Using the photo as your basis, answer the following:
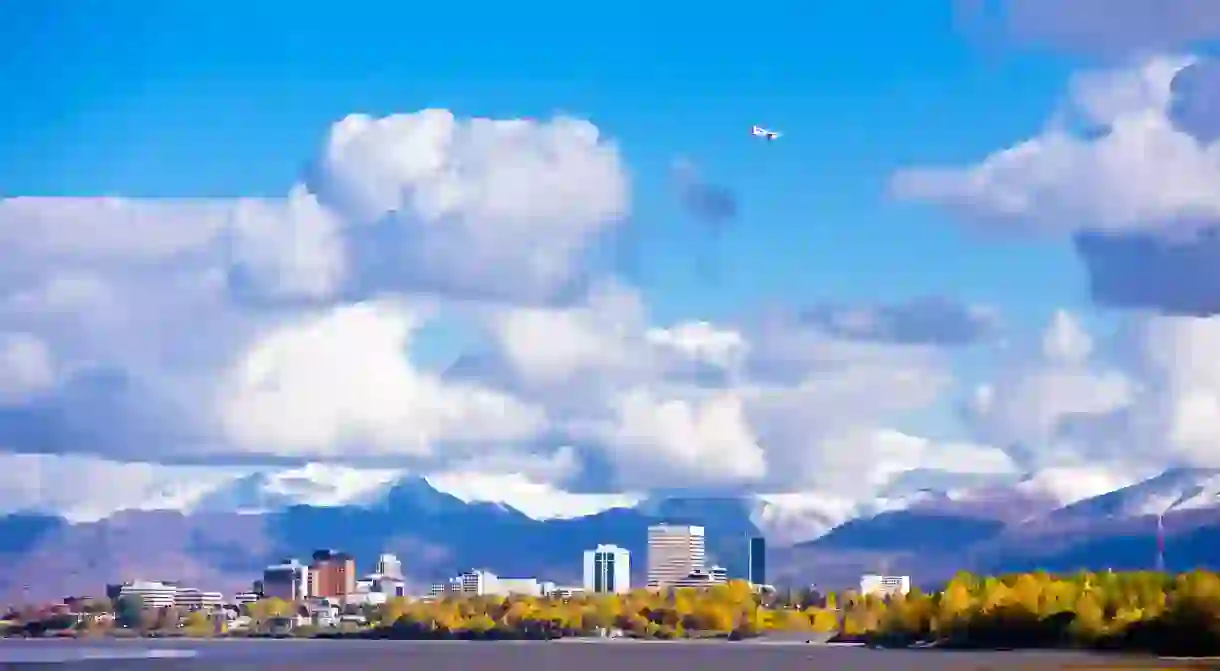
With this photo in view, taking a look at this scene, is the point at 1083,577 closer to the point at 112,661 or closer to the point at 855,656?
the point at 855,656

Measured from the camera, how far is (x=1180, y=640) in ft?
505

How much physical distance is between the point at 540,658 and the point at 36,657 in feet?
150

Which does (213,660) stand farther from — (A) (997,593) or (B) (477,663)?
(A) (997,593)

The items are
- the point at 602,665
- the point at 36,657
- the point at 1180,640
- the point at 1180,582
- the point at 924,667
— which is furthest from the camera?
the point at 36,657

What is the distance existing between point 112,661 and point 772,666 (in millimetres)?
59350

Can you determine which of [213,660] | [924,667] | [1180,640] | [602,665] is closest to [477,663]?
[602,665]

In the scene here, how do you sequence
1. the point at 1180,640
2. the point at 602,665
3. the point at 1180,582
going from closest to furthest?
the point at 1180,640 → the point at 602,665 → the point at 1180,582

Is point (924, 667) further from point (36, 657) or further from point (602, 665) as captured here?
point (36, 657)

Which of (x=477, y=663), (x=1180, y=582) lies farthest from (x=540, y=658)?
(x=1180, y=582)

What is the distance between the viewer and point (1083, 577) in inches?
7859

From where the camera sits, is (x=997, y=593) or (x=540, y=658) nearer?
(x=540, y=658)

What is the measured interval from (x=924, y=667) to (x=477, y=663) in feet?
128

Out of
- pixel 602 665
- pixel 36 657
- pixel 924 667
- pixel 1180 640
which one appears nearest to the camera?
pixel 924 667

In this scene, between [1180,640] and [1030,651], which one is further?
[1030,651]
